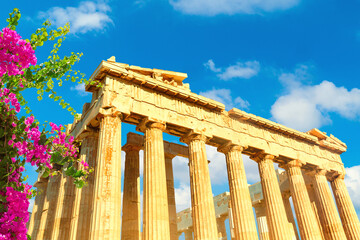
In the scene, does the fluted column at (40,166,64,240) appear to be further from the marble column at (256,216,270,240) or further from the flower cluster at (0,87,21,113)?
the marble column at (256,216,270,240)

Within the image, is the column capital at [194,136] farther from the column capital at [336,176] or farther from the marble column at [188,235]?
the marble column at [188,235]

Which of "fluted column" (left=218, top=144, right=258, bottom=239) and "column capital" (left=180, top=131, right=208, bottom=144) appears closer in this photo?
"fluted column" (left=218, top=144, right=258, bottom=239)

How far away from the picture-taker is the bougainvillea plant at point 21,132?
4.20 m

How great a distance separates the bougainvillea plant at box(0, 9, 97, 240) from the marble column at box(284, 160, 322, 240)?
21.9m

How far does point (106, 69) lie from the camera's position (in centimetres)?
1753

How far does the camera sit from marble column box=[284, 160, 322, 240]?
22.6 metres

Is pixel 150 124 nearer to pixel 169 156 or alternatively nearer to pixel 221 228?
pixel 169 156

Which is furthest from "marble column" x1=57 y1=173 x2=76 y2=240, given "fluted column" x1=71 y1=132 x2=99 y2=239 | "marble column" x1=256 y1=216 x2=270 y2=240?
"marble column" x1=256 y1=216 x2=270 y2=240

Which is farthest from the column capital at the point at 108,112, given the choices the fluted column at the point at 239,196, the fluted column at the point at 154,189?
the fluted column at the point at 239,196

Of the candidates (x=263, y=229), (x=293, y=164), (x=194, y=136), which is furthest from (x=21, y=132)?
(x=293, y=164)

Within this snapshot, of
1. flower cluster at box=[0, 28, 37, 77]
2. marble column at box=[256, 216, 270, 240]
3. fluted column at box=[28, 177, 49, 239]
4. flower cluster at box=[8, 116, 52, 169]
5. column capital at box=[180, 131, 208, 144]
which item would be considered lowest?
flower cluster at box=[8, 116, 52, 169]

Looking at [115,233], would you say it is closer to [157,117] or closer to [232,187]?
[157,117]

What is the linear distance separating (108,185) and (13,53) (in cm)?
1032

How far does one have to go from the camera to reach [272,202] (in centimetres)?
2197
